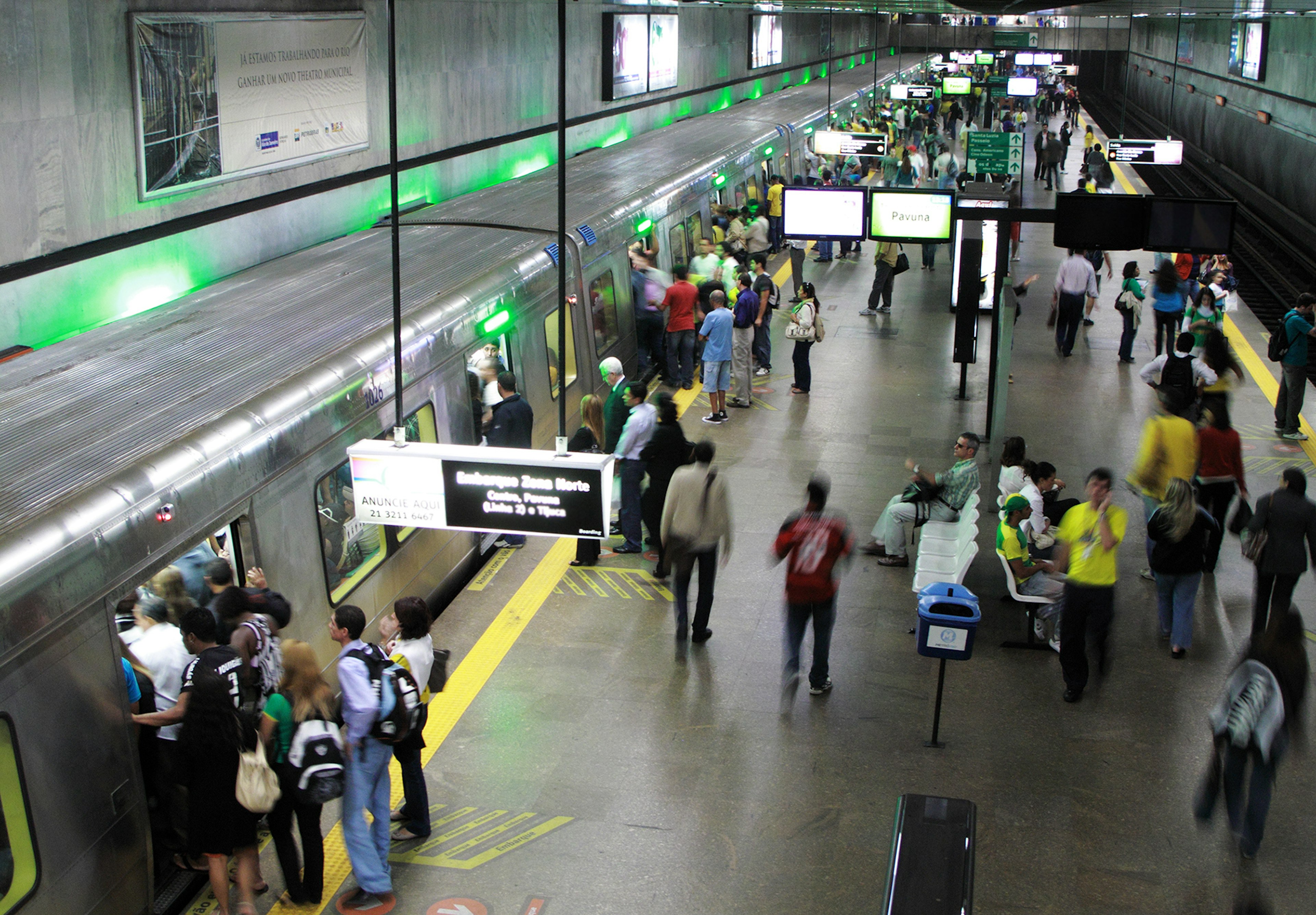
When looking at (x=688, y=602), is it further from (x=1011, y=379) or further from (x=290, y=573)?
(x=1011, y=379)

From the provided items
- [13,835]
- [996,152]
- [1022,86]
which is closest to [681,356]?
[13,835]

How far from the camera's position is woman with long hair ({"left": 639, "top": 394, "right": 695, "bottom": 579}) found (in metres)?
9.04

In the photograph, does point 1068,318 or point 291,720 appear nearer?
point 291,720

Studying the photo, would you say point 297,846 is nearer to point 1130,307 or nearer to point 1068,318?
point 1130,307

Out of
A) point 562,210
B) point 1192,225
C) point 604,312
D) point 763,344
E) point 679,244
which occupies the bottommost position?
point 763,344

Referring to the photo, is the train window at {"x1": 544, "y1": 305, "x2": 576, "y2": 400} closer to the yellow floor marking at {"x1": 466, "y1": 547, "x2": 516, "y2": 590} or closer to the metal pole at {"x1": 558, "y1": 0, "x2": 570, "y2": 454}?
the yellow floor marking at {"x1": 466, "y1": 547, "x2": 516, "y2": 590}

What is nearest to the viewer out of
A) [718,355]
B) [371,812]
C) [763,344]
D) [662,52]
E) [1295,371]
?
[371,812]

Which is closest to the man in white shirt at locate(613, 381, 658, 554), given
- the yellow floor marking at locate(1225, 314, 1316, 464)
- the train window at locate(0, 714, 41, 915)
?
the train window at locate(0, 714, 41, 915)

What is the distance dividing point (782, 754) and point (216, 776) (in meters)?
3.25

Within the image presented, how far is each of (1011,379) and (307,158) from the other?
863cm

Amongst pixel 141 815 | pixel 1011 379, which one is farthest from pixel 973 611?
pixel 1011 379

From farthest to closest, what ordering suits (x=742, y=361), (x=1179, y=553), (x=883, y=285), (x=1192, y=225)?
(x=883, y=285) → (x=742, y=361) → (x=1192, y=225) → (x=1179, y=553)

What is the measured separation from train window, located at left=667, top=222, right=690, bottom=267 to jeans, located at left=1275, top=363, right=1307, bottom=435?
735cm

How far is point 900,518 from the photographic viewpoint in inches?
383
